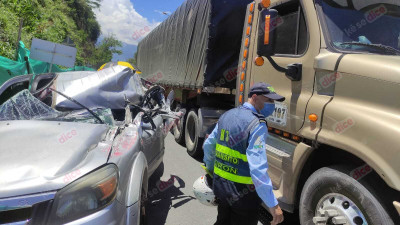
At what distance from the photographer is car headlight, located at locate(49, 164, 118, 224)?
1878mm

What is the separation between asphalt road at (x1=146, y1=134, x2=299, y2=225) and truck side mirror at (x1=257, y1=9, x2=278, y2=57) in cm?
213

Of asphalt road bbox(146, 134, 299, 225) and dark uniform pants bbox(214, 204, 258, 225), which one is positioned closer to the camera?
dark uniform pants bbox(214, 204, 258, 225)

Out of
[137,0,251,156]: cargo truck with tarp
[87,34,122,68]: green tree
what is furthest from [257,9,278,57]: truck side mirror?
[87,34,122,68]: green tree

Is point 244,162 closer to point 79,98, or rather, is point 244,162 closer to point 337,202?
point 337,202

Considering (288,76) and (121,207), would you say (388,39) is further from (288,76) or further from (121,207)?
(121,207)

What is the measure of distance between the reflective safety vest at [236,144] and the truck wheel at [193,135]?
3.85 metres

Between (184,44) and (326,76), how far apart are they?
5.16m

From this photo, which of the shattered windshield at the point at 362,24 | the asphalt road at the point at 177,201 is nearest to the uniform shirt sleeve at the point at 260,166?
the shattered windshield at the point at 362,24

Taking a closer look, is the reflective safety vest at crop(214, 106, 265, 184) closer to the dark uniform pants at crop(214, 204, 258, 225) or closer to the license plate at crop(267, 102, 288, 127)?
the dark uniform pants at crop(214, 204, 258, 225)

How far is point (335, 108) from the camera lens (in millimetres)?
2559

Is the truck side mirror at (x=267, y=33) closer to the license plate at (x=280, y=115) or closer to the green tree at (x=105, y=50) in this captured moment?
the license plate at (x=280, y=115)

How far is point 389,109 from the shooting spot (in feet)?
7.18

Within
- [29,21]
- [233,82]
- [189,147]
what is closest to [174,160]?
[189,147]

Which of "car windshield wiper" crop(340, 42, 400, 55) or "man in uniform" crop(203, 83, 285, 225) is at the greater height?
"car windshield wiper" crop(340, 42, 400, 55)
